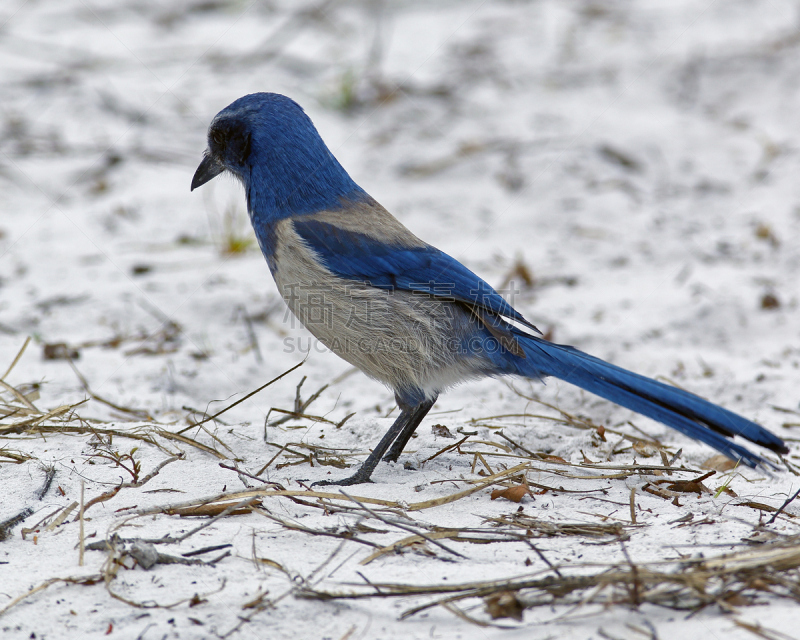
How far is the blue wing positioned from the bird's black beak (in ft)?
2.68

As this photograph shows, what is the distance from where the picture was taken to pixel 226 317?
16.4 ft

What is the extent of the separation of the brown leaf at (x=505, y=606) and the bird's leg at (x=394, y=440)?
3.37 feet

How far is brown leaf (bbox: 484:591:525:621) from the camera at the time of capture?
1.92 metres

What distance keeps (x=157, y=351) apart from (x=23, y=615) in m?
2.64

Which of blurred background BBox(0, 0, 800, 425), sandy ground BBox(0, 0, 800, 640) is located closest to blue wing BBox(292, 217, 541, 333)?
sandy ground BBox(0, 0, 800, 640)

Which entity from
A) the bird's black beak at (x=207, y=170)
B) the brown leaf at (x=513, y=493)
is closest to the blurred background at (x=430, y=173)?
the bird's black beak at (x=207, y=170)

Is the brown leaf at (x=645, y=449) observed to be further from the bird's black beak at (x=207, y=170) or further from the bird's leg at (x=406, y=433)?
the bird's black beak at (x=207, y=170)

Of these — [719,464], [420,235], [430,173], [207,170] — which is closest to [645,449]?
[719,464]

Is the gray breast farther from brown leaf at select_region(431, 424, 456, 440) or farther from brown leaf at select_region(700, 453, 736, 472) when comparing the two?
brown leaf at select_region(700, 453, 736, 472)

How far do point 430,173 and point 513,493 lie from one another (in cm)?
443

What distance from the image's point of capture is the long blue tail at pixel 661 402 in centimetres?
260

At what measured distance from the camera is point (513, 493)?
271 cm

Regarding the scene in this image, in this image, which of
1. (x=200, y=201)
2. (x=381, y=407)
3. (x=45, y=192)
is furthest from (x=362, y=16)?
(x=381, y=407)

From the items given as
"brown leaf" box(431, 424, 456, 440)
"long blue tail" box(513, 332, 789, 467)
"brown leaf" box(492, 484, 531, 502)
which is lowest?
"brown leaf" box(492, 484, 531, 502)
